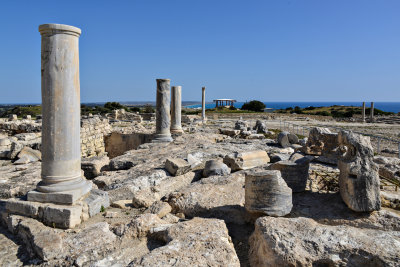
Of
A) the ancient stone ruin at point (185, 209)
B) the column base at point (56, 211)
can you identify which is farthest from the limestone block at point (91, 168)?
the column base at point (56, 211)

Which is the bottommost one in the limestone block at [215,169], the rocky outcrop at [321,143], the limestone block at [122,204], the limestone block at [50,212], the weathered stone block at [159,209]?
the limestone block at [122,204]

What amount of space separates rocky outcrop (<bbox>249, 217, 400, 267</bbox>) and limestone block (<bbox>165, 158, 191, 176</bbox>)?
3415 mm

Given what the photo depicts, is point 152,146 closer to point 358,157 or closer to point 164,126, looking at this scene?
point 164,126

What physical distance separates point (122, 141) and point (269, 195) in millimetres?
11303

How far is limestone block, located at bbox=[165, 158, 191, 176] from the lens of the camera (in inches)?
268

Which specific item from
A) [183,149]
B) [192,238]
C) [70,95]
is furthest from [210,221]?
[183,149]

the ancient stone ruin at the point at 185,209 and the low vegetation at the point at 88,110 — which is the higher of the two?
the low vegetation at the point at 88,110

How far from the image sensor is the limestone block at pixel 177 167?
681cm

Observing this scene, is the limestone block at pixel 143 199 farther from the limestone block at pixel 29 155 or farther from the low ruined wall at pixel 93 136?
the low ruined wall at pixel 93 136

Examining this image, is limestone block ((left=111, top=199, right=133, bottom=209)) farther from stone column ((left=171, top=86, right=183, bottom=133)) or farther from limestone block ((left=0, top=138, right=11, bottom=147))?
stone column ((left=171, top=86, right=183, bottom=133))

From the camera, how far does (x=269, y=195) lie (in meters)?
4.42

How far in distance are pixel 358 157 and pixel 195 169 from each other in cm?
390

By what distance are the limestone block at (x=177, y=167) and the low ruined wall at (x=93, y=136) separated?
6650 millimetres

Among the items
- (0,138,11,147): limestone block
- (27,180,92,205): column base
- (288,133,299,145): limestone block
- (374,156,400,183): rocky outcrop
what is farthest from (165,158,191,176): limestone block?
(0,138,11,147): limestone block
